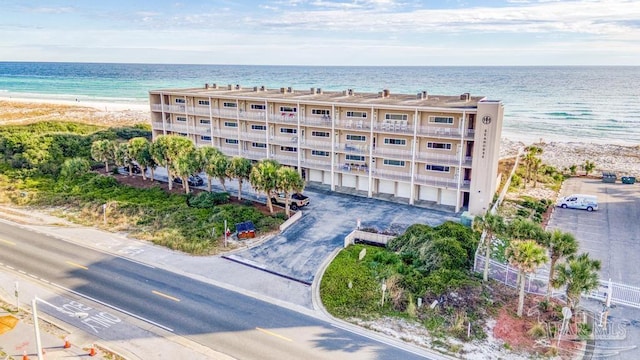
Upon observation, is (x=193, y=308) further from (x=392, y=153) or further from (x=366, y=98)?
(x=366, y=98)

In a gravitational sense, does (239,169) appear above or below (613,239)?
above

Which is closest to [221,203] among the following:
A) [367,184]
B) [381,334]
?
[367,184]

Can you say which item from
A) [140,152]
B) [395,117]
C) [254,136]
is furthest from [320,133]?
[140,152]

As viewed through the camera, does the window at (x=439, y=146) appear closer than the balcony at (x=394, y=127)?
Yes

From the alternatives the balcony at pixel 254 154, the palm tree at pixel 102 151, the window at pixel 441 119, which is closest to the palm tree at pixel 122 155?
the palm tree at pixel 102 151

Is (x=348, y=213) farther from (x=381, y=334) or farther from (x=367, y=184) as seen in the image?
(x=381, y=334)

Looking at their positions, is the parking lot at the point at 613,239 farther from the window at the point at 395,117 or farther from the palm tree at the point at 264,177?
the palm tree at the point at 264,177
